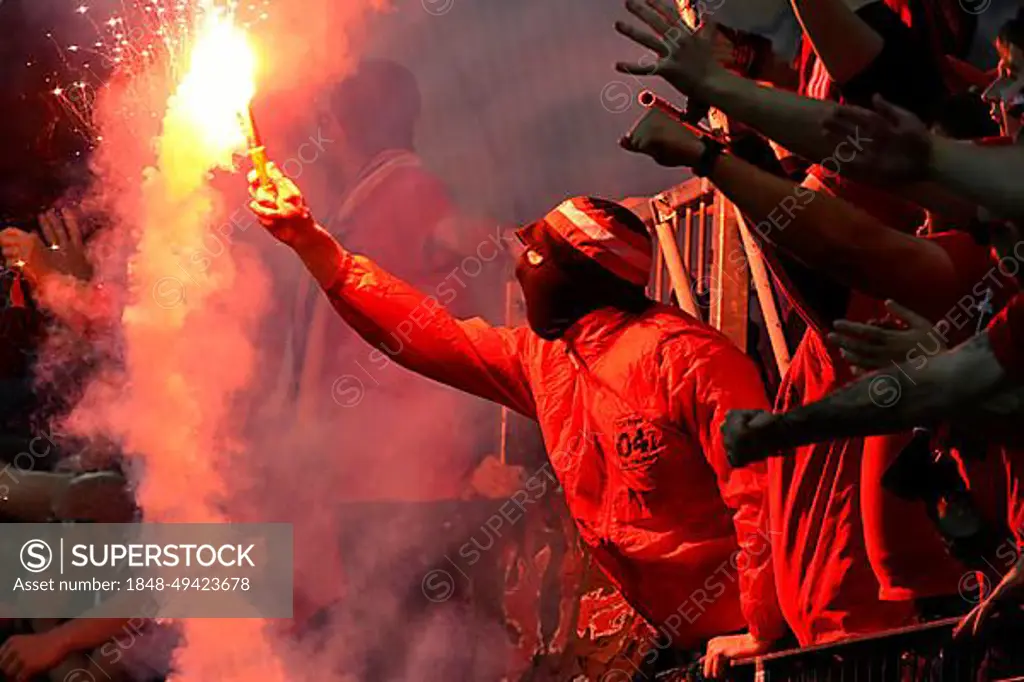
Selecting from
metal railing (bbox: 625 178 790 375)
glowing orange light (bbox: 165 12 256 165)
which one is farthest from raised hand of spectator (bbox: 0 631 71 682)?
metal railing (bbox: 625 178 790 375)

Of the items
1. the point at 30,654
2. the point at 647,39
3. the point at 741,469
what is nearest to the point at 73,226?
the point at 30,654

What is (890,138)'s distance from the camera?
3.32 m

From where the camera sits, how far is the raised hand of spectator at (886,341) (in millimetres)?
3553

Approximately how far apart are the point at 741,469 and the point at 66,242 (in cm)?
Answer: 463

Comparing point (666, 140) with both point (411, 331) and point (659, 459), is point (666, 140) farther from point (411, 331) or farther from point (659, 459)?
point (411, 331)

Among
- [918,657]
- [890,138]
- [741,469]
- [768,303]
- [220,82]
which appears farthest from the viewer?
[220,82]

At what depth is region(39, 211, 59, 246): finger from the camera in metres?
8.97

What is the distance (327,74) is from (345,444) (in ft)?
5.61

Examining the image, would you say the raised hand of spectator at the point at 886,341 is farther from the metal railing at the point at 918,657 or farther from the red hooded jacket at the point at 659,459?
the red hooded jacket at the point at 659,459

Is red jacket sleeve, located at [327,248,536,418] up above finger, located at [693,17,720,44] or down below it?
above

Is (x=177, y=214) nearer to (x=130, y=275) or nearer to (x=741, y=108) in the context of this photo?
(x=130, y=275)

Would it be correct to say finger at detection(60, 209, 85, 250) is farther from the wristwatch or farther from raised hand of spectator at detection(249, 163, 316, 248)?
the wristwatch

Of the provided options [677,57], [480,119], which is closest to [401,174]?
[480,119]

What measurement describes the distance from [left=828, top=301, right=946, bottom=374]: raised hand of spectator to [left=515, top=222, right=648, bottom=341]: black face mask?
7.28 ft
